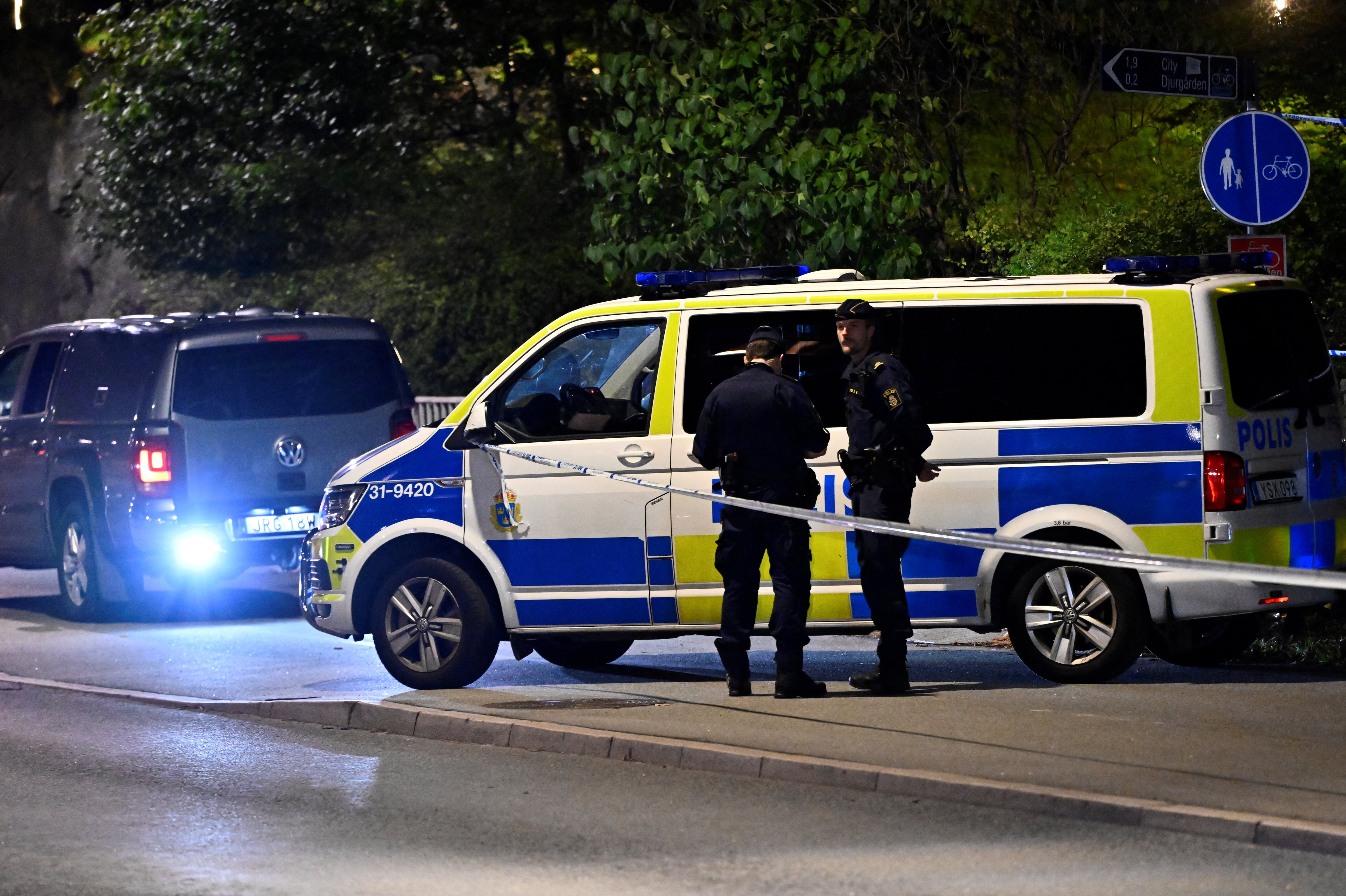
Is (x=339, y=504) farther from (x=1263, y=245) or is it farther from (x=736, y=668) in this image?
(x=1263, y=245)

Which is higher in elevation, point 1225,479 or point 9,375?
point 9,375

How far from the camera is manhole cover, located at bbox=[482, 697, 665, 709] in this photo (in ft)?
29.6

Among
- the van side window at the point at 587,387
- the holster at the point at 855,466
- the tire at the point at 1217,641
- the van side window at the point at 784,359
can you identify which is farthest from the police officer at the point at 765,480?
the tire at the point at 1217,641

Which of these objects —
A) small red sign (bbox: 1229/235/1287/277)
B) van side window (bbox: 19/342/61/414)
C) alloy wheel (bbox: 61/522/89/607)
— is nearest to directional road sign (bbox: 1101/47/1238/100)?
small red sign (bbox: 1229/235/1287/277)

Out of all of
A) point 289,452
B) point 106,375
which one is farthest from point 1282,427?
point 106,375

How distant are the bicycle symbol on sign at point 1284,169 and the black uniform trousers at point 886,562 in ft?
11.6

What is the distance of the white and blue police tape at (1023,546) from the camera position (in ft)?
21.4

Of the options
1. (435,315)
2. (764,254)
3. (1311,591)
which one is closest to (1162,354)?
(1311,591)

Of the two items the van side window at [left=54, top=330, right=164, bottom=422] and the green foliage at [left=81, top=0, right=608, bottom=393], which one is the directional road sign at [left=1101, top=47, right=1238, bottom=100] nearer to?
the van side window at [left=54, top=330, right=164, bottom=422]

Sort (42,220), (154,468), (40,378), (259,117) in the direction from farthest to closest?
1. (42,220)
2. (259,117)
3. (40,378)
4. (154,468)

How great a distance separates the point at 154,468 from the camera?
12789 mm

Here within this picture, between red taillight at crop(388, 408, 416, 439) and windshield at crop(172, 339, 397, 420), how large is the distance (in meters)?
0.12

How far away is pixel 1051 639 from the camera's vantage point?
9164mm

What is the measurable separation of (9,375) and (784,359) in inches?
326
